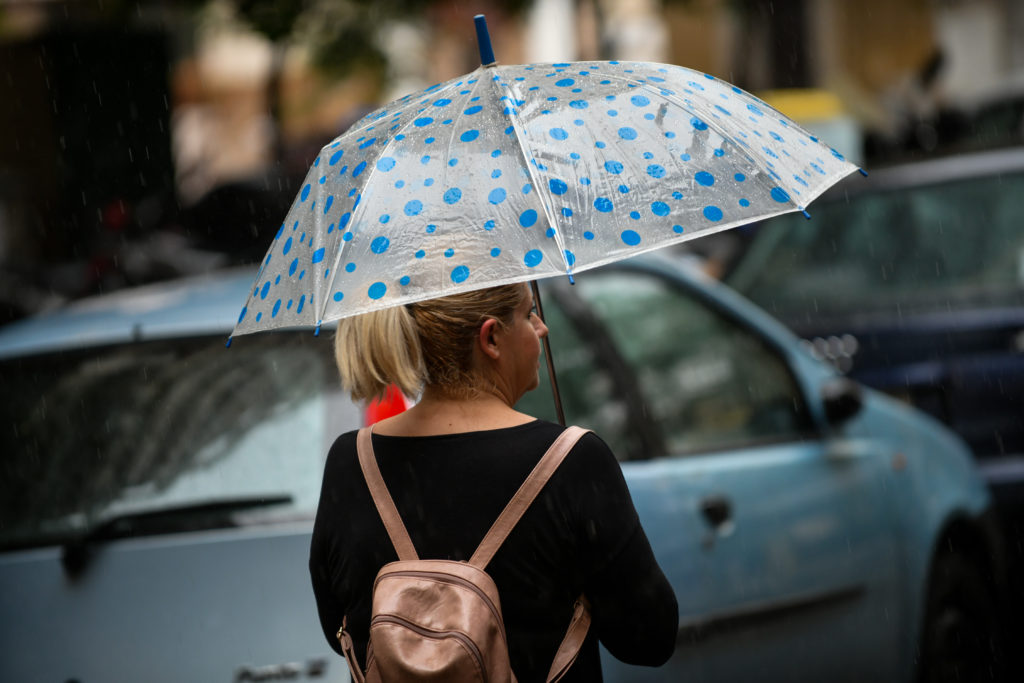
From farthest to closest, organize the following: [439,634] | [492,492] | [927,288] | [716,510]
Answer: [927,288] < [716,510] < [492,492] < [439,634]

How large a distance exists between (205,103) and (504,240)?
30833mm

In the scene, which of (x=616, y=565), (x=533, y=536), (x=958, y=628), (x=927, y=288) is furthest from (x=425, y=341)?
(x=927, y=288)

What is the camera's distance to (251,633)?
108 inches

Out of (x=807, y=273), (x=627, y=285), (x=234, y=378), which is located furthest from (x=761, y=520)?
(x=807, y=273)

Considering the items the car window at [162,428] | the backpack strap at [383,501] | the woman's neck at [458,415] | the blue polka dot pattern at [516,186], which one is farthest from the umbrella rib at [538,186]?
the car window at [162,428]

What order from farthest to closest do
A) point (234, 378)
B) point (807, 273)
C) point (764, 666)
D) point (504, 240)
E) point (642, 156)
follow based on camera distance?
point (807, 273), point (764, 666), point (234, 378), point (642, 156), point (504, 240)

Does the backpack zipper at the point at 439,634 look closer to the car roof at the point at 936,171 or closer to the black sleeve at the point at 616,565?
the black sleeve at the point at 616,565

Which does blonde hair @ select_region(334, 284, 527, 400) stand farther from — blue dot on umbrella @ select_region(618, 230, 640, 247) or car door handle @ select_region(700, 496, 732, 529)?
car door handle @ select_region(700, 496, 732, 529)

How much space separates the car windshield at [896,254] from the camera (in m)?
6.02

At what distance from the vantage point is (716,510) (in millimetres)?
3496

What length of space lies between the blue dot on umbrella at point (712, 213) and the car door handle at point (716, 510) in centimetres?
149

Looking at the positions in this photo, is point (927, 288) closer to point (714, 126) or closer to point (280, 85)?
point (714, 126)

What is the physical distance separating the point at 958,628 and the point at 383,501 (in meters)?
2.82

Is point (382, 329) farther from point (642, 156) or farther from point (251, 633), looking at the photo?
point (251, 633)
